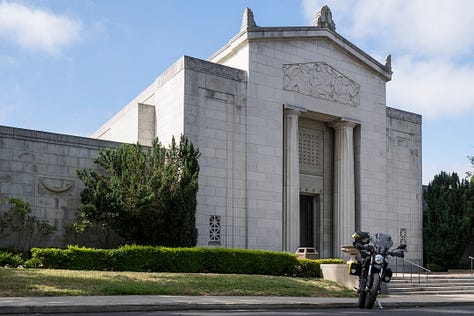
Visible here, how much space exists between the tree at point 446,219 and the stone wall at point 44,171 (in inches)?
765

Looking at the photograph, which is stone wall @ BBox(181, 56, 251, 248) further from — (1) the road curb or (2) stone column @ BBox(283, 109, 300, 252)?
(1) the road curb

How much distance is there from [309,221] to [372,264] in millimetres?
18615

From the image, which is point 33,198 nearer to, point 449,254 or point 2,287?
point 2,287

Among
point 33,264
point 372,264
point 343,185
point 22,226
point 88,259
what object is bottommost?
point 33,264

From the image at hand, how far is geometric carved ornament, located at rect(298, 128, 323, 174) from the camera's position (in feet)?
102

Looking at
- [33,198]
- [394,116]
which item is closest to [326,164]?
[394,116]

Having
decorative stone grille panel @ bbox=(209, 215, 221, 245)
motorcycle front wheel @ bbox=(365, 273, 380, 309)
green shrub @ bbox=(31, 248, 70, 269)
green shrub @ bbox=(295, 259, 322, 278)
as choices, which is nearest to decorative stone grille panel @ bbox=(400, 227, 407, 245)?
decorative stone grille panel @ bbox=(209, 215, 221, 245)

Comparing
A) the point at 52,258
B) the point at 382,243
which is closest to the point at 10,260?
the point at 52,258

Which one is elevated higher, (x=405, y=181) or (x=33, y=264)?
(x=405, y=181)

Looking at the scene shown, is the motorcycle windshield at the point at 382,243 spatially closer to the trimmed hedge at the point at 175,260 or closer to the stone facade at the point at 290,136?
the trimmed hedge at the point at 175,260

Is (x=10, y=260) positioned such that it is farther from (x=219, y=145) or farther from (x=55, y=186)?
(x=219, y=145)

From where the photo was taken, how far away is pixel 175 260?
70.1 feet

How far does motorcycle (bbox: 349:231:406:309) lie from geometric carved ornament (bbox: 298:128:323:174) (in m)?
17.4

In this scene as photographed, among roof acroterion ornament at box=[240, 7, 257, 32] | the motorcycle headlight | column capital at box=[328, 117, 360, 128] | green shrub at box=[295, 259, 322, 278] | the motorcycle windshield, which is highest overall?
roof acroterion ornament at box=[240, 7, 257, 32]
